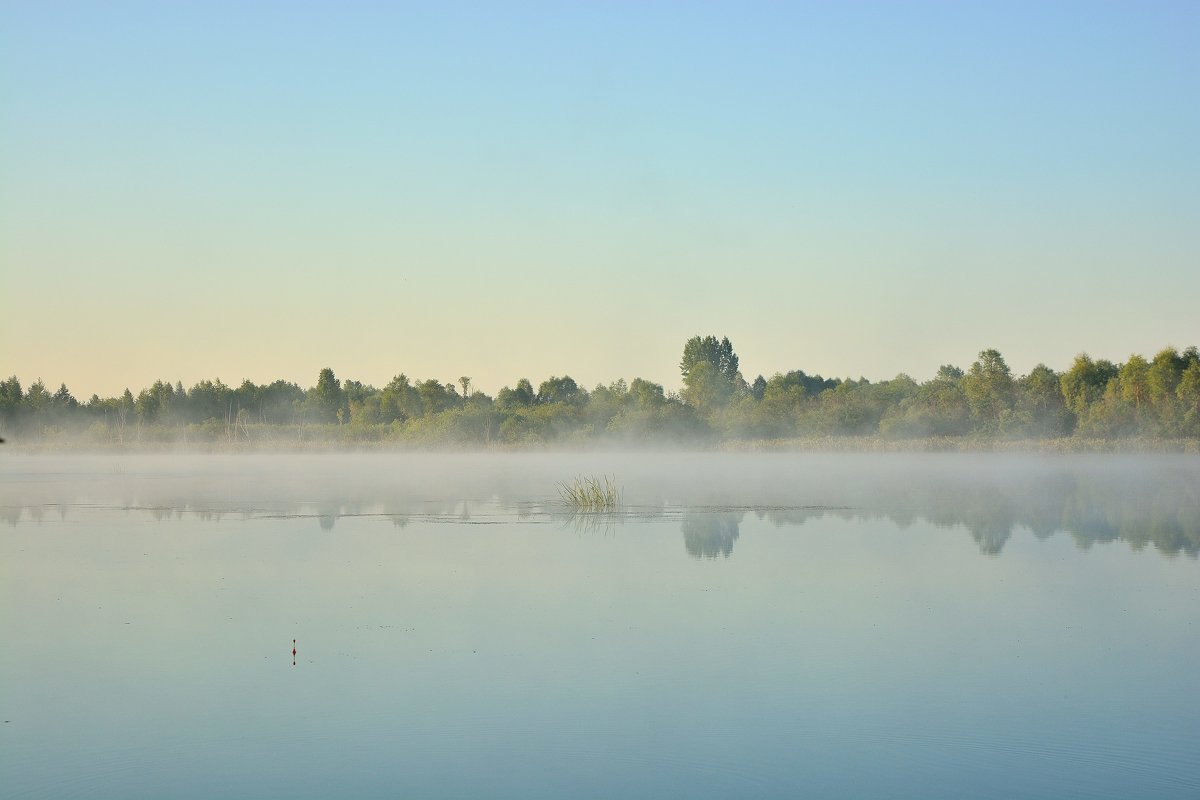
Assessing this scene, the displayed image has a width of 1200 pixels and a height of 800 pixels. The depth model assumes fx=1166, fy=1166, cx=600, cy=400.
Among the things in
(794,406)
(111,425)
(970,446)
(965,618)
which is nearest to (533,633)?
(965,618)

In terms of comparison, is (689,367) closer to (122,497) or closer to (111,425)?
(111,425)

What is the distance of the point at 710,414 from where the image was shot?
65.9 meters

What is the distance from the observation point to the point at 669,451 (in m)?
59.2

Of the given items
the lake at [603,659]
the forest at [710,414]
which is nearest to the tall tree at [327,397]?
the forest at [710,414]

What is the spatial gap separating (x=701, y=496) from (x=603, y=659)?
53.7 feet

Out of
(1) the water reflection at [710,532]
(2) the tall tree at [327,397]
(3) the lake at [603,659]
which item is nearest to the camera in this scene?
(3) the lake at [603,659]

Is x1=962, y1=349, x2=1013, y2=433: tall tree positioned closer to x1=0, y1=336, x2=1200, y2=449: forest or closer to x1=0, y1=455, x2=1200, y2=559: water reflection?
x1=0, y1=336, x2=1200, y2=449: forest

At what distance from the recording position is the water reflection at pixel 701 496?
1811cm

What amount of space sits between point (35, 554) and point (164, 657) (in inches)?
282

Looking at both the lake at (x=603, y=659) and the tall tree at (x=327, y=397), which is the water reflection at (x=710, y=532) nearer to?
the lake at (x=603, y=659)

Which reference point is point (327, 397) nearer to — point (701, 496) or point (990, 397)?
point (990, 397)

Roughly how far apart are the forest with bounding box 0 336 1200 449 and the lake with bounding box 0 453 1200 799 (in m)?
36.5

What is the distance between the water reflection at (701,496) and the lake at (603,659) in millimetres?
463

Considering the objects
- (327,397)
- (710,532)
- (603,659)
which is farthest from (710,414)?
(603,659)
